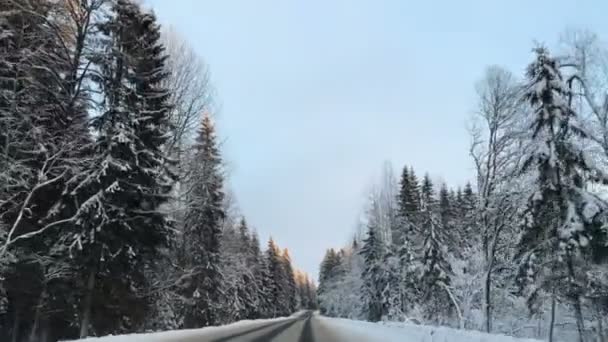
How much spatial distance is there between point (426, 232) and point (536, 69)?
22.7m

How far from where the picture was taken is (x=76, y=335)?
1833 centimetres

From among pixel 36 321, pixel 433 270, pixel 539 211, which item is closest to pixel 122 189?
pixel 36 321

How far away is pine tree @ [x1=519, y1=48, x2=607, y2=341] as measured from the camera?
17.9m

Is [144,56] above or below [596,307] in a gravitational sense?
above

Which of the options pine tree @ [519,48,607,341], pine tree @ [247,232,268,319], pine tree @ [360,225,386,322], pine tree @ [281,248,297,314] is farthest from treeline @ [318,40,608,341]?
pine tree @ [281,248,297,314]

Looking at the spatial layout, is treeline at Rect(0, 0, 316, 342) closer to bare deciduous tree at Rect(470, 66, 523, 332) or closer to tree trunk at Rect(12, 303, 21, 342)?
tree trunk at Rect(12, 303, 21, 342)

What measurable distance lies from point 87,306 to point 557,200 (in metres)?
17.4

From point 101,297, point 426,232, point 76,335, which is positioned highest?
point 426,232

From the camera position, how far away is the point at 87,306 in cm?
1678

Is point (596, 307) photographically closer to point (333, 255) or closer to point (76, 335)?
point (76, 335)

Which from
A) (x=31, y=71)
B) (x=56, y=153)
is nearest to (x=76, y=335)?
(x=56, y=153)

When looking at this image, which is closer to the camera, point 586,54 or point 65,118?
point 65,118

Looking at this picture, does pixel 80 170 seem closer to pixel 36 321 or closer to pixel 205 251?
pixel 36 321

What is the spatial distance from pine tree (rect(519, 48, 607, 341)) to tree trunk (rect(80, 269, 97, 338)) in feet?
53.8
